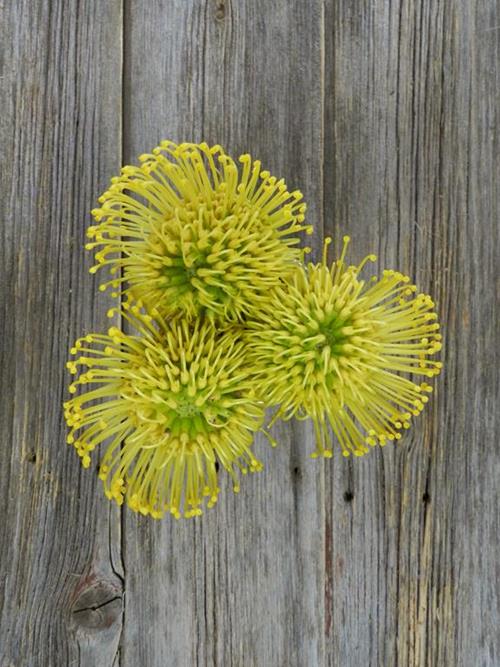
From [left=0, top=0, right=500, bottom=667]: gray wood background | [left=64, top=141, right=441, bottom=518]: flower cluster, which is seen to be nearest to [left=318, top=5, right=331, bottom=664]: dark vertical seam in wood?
[left=0, top=0, right=500, bottom=667]: gray wood background

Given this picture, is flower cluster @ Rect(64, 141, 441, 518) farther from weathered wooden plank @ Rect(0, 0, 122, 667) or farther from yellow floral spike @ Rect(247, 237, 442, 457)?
weathered wooden plank @ Rect(0, 0, 122, 667)

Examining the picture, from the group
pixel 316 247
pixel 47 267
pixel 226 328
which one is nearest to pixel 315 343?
pixel 226 328

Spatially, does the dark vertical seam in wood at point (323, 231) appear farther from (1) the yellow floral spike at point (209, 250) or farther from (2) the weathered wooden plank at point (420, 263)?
(1) the yellow floral spike at point (209, 250)

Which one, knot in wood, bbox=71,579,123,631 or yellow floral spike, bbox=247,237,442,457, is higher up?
yellow floral spike, bbox=247,237,442,457

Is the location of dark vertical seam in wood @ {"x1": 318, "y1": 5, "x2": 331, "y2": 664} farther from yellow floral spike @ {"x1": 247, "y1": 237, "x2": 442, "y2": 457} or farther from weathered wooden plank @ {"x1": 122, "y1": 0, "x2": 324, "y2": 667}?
yellow floral spike @ {"x1": 247, "y1": 237, "x2": 442, "y2": 457}

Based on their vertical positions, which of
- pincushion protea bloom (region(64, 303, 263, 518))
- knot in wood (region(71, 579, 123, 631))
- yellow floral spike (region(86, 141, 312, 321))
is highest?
yellow floral spike (region(86, 141, 312, 321))

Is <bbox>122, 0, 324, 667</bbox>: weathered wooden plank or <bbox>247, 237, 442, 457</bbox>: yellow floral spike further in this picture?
<bbox>122, 0, 324, 667</bbox>: weathered wooden plank

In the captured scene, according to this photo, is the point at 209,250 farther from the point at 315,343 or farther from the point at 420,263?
the point at 420,263

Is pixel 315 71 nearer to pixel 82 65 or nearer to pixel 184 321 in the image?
pixel 82 65
